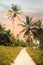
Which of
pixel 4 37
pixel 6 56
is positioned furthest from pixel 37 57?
pixel 4 37

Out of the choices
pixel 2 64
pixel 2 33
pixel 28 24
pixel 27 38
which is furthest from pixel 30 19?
pixel 2 64

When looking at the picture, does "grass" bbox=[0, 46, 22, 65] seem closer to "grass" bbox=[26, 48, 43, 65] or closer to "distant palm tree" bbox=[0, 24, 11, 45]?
"grass" bbox=[26, 48, 43, 65]

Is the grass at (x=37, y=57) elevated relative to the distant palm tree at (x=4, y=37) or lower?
elevated

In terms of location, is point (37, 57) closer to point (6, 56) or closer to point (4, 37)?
point (6, 56)

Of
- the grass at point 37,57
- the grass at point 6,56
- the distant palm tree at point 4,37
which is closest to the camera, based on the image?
the grass at point 6,56

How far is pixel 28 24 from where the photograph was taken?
62.2 meters

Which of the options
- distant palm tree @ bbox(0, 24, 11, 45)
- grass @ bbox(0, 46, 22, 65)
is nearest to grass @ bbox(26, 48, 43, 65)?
grass @ bbox(0, 46, 22, 65)

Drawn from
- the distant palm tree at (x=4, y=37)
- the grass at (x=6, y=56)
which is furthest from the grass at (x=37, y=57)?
the distant palm tree at (x=4, y=37)

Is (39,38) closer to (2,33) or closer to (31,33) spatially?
(31,33)

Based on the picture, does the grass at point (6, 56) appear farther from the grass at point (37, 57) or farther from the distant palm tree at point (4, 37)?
the distant palm tree at point (4, 37)

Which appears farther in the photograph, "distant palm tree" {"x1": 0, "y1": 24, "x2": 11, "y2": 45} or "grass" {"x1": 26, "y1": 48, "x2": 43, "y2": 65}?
"distant palm tree" {"x1": 0, "y1": 24, "x2": 11, "y2": 45}

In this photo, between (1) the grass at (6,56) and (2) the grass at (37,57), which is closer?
(1) the grass at (6,56)

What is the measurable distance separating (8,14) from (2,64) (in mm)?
55804

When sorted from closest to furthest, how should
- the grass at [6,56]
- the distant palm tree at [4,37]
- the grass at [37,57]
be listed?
the grass at [6,56]
the grass at [37,57]
the distant palm tree at [4,37]
